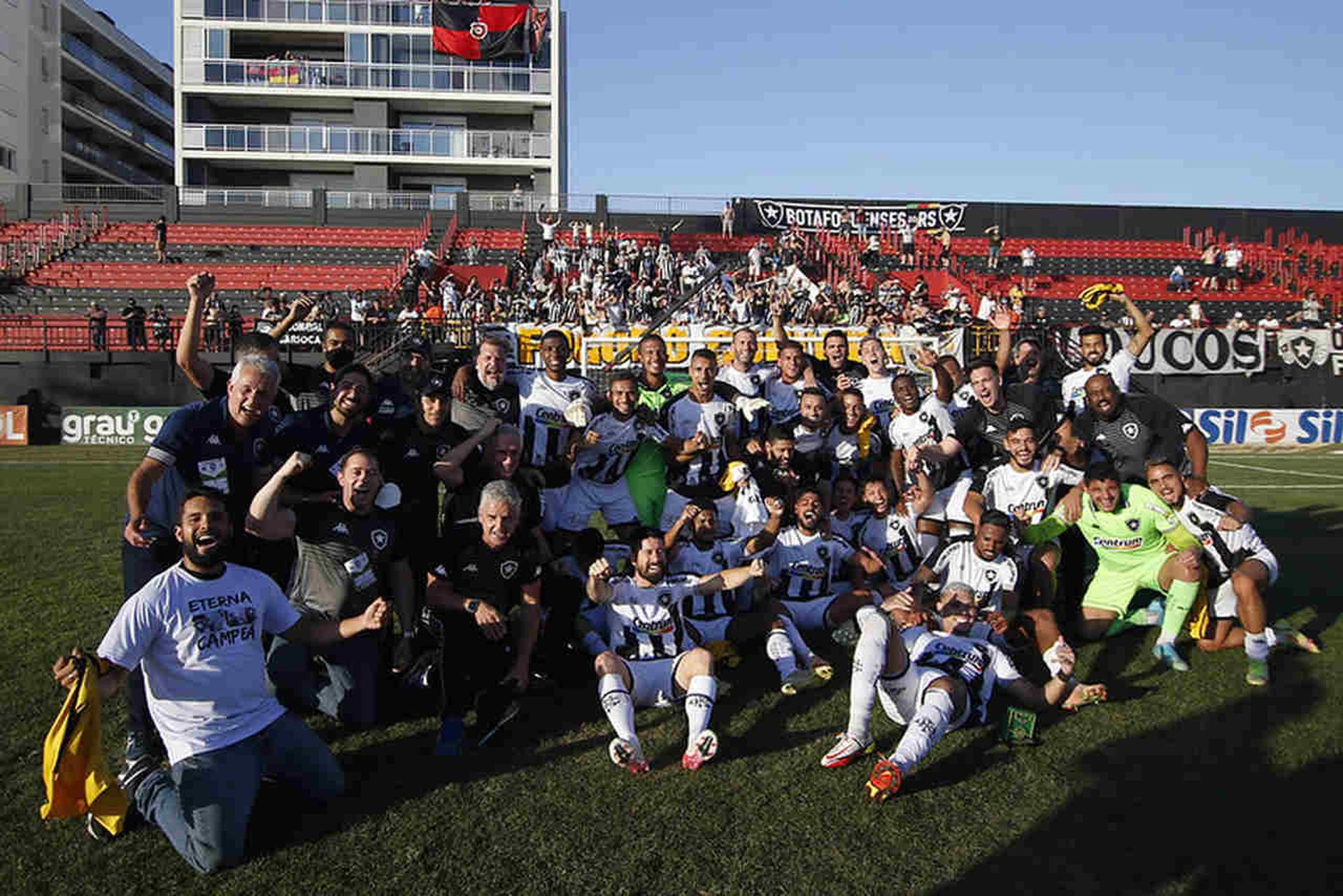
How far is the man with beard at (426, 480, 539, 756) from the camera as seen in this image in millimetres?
5227

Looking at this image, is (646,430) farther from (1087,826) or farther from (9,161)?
(9,161)

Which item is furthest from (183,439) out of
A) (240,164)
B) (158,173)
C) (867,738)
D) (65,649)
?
(158,173)

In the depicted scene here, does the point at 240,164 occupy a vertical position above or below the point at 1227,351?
above

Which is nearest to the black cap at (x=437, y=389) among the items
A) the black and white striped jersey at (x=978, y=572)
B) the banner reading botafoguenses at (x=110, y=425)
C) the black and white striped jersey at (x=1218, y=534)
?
the black and white striped jersey at (x=978, y=572)

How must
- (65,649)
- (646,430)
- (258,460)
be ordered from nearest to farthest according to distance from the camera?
(258,460), (65,649), (646,430)

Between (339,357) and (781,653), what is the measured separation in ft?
12.2

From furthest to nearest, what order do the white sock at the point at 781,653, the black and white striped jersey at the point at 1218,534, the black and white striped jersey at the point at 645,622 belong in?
the black and white striped jersey at the point at 1218,534, the white sock at the point at 781,653, the black and white striped jersey at the point at 645,622

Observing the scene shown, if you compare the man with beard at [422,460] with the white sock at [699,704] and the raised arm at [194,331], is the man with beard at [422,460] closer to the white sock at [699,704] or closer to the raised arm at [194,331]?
the raised arm at [194,331]

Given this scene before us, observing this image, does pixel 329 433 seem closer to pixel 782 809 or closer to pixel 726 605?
pixel 726 605

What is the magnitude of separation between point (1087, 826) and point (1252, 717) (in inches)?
76.7

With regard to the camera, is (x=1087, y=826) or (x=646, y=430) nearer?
(x=1087, y=826)

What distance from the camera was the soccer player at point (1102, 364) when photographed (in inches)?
305

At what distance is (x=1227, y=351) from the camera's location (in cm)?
2433

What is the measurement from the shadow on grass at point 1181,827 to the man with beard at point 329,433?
391cm
